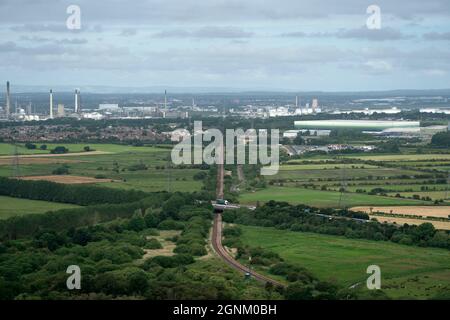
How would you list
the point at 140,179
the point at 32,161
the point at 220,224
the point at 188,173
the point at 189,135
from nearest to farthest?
the point at 220,224, the point at 140,179, the point at 188,173, the point at 32,161, the point at 189,135

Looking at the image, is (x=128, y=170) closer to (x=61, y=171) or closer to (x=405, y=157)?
(x=61, y=171)

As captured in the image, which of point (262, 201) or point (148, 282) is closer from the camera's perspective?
point (148, 282)

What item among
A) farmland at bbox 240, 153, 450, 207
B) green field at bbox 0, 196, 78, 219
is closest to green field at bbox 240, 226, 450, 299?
farmland at bbox 240, 153, 450, 207

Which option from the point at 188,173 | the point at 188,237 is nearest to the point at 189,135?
the point at 188,173

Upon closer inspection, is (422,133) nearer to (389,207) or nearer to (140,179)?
(140,179)

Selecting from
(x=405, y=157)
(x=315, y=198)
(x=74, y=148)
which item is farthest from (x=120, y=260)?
(x=74, y=148)

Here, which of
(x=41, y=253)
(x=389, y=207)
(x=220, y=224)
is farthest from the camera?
(x=389, y=207)
